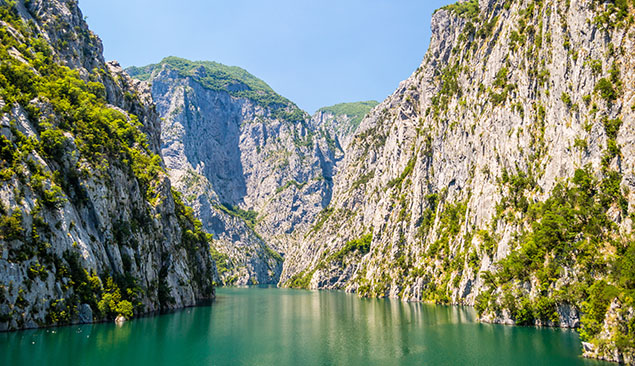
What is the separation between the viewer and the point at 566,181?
61.8 meters

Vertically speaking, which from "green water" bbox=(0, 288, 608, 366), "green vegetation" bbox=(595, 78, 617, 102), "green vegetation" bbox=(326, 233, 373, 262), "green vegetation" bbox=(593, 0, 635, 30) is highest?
"green vegetation" bbox=(593, 0, 635, 30)

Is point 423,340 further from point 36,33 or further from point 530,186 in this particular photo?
point 36,33

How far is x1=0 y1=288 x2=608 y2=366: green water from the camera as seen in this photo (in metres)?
35.6

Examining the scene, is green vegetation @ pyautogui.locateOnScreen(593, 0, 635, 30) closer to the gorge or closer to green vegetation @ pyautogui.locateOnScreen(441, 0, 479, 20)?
the gorge

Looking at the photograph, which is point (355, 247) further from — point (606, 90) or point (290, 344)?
point (290, 344)

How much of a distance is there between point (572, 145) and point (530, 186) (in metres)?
13.1

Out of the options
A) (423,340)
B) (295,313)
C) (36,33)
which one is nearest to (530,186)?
(423,340)

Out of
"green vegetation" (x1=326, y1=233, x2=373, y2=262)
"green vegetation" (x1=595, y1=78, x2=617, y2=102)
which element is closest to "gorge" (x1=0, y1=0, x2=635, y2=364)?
"green vegetation" (x1=595, y1=78, x2=617, y2=102)

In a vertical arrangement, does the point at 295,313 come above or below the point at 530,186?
below

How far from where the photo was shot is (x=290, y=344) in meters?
46.1

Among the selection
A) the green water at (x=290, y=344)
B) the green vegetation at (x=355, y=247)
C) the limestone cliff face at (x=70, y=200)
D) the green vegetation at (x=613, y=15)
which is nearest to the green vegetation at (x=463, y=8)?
the green vegetation at (x=613, y=15)

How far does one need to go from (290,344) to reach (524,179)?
57246mm

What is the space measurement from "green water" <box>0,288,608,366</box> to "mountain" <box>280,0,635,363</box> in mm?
5667

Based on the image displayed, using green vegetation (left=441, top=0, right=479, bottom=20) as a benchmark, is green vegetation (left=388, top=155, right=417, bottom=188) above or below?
below
